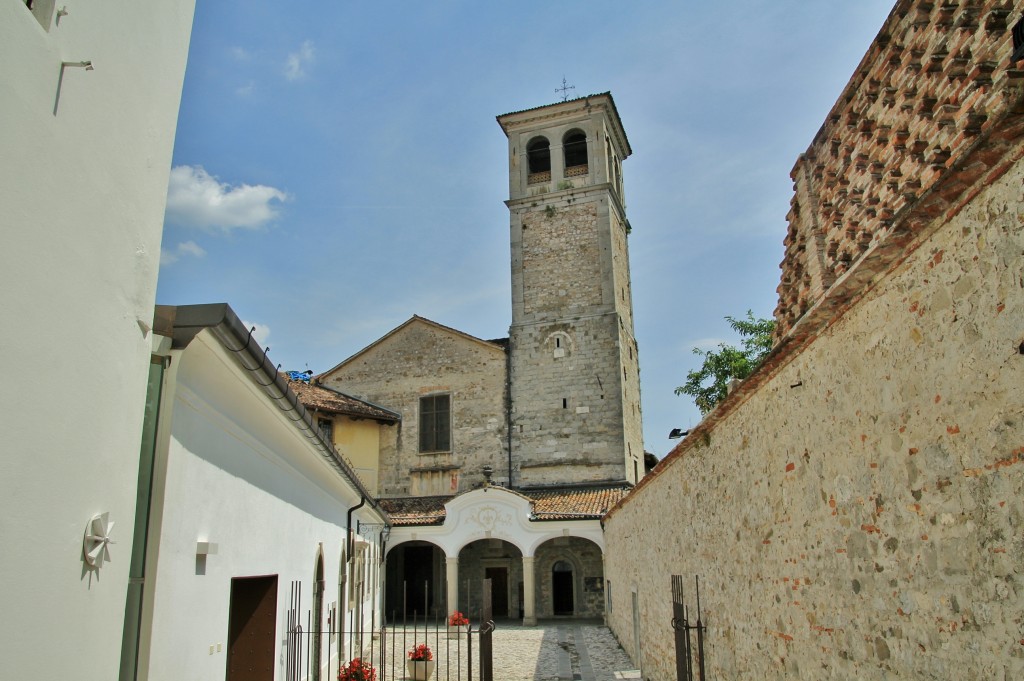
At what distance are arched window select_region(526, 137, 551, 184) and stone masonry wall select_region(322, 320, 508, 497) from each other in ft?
22.0

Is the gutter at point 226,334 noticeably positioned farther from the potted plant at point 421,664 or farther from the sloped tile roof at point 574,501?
the sloped tile roof at point 574,501

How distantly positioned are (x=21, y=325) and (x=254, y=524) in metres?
4.10

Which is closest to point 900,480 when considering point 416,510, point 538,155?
point 416,510

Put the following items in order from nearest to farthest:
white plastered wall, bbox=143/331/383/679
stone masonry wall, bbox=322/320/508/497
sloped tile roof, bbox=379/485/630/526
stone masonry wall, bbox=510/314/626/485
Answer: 1. white plastered wall, bbox=143/331/383/679
2. sloped tile roof, bbox=379/485/630/526
3. stone masonry wall, bbox=510/314/626/485
4. stone masonry wall, bbox=322/320/508/497

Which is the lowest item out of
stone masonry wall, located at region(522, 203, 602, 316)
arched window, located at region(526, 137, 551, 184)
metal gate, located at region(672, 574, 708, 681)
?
metal gate, located at region(672, 574, 708, 681)

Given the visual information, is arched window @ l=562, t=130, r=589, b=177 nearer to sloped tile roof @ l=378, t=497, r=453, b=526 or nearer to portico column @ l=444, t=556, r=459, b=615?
sloped tile roof @ l=378, t=497, r=453, b=526

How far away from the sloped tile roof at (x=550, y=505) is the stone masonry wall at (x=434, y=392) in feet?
2.50

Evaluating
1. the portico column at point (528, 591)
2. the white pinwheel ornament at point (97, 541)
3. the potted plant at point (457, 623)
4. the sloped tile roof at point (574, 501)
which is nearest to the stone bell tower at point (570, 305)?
the sloped tile roof at point (574, 501)

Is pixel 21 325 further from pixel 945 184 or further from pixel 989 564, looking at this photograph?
pixel 989 564

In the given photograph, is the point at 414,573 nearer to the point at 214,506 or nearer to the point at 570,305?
the point at 570,305

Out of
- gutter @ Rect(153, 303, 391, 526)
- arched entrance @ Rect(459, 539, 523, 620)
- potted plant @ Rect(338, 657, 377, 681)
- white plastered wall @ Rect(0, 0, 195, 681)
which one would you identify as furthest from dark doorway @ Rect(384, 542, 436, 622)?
white plastered wall @ Rect(0, 0, 195, 681)

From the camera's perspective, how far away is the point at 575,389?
24.1 m

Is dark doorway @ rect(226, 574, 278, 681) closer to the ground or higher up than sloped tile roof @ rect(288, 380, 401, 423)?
closer to the ground

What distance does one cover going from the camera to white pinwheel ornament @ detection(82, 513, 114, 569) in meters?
3.05
